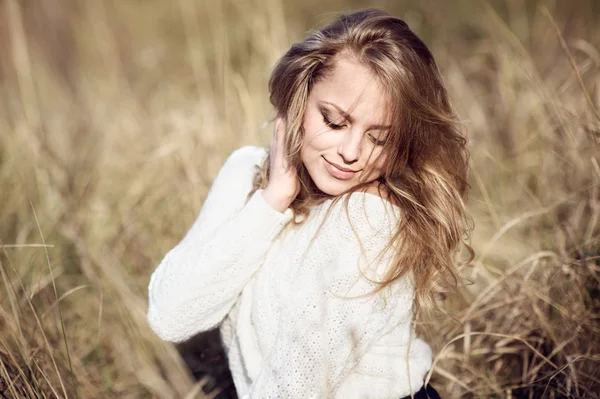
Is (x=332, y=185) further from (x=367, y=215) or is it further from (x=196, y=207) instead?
(x=196, y=207)

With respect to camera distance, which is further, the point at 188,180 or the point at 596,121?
the point at 188,180

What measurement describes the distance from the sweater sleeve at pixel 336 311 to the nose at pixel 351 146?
95 millimetres

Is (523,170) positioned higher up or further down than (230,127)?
further down

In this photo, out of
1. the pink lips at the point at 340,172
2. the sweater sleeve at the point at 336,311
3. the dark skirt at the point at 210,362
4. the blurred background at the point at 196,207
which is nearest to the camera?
the sweater sleeve at the point at 336,311

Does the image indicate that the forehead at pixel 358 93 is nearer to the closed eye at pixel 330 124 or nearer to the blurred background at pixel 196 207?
the closed eye at pixel 330 124

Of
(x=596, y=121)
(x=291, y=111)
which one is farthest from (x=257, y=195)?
(x=596, y=121)

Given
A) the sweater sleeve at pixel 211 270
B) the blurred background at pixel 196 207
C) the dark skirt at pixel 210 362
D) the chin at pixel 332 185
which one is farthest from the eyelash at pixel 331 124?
the dark skirt at pixel 210 362

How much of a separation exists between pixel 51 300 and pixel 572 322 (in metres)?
1.79

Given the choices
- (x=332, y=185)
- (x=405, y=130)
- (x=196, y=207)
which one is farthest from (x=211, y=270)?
(x=196, y=207)

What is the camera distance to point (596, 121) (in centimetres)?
198

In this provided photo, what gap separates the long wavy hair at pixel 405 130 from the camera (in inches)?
53.7

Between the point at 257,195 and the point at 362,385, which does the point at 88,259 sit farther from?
the point at 362,385

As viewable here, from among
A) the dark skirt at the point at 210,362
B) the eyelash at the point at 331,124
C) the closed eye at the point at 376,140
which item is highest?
the eyelash at the point at 331,124

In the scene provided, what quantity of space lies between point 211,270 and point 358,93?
1.80ft
